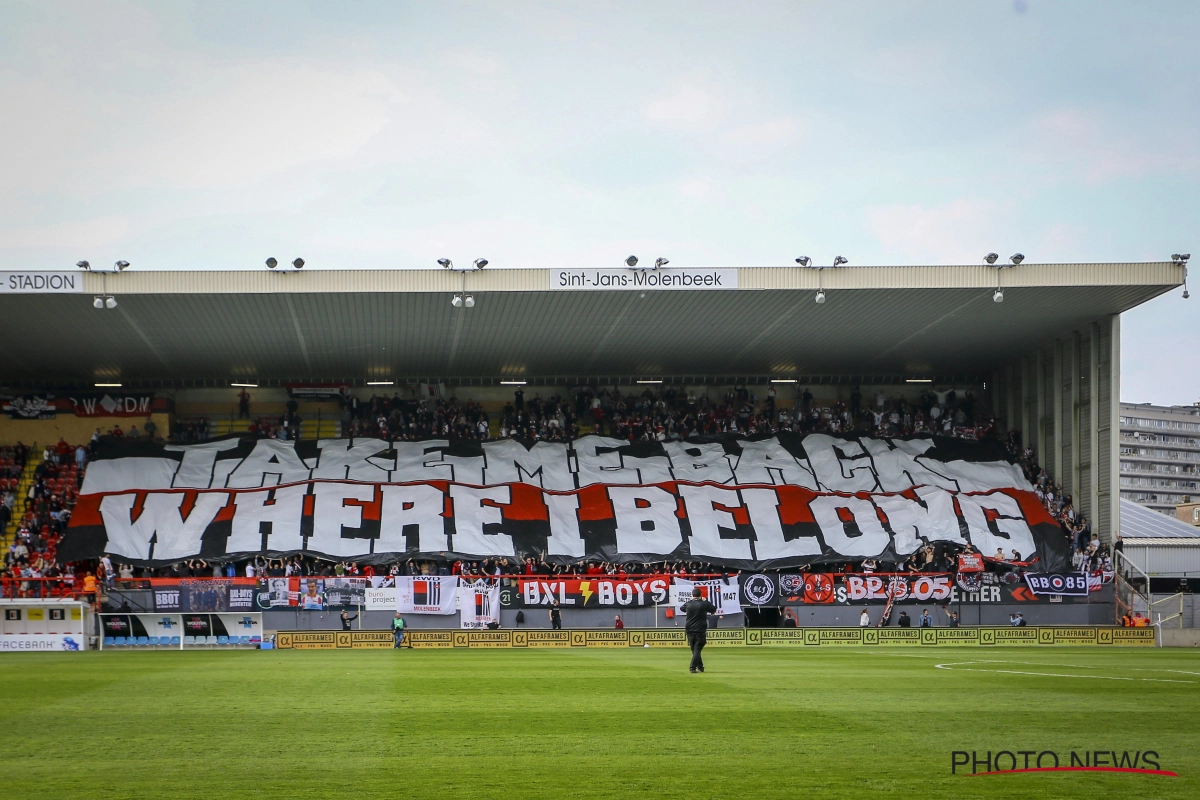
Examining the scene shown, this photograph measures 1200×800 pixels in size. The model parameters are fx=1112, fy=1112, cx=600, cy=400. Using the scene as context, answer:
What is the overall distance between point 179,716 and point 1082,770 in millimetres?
10334

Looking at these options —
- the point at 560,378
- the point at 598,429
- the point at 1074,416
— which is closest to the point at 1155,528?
the point at 1074,416

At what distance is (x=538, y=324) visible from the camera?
1722 inches

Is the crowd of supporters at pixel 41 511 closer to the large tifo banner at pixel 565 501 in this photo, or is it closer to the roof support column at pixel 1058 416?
the large tifo banner at pixel 565 501

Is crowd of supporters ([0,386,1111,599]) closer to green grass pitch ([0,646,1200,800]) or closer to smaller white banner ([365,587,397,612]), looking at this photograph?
smaller white banner ([365,587,397,612])

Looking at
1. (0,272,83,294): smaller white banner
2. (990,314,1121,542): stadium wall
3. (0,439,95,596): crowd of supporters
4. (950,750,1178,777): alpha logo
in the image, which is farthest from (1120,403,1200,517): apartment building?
(950,750,1178,777): alpha logo

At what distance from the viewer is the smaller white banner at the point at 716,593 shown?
39.8m

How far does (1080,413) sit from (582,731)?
130 feet

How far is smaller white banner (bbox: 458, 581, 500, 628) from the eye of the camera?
128 feet

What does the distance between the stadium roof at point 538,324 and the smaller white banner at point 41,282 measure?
1.31ft

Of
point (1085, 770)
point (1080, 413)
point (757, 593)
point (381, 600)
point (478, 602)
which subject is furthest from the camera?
point (1080, 413)

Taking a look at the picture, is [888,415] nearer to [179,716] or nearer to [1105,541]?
[1105,541]

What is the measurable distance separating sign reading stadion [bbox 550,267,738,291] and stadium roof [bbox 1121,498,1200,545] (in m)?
27.5

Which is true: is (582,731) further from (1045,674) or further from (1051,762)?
(1045,674)

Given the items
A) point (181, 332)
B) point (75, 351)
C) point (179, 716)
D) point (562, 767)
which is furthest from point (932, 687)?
point (75, 351)
